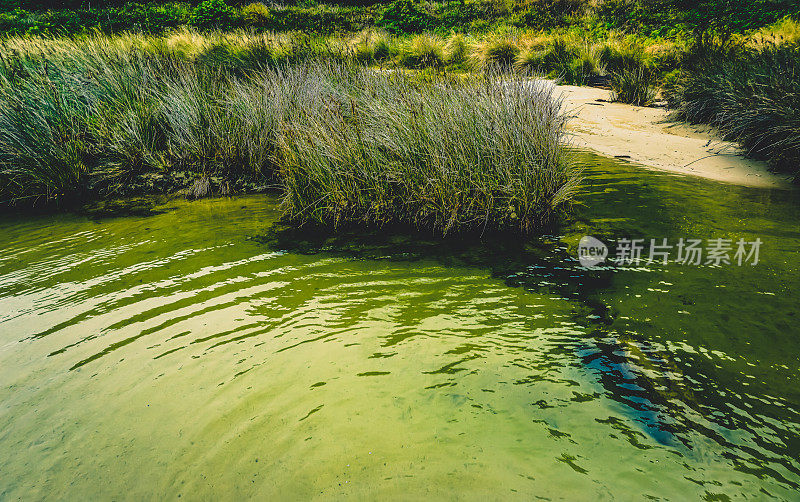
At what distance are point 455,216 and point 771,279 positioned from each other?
2.35m

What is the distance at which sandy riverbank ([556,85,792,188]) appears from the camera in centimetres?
551

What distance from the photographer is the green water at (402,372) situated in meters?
1.76

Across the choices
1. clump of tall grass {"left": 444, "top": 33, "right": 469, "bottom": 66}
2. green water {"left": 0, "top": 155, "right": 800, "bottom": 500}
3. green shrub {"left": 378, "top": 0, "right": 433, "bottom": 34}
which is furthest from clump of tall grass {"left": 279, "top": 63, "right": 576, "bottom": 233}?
green shrub {"left": 378, "top": 0, "right": 433, "bottom": 34}

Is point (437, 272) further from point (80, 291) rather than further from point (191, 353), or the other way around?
point (80, 291)

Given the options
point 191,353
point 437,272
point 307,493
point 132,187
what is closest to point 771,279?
point 437,272

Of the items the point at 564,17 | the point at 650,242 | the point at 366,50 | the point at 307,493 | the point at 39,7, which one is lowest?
the point at 307,493

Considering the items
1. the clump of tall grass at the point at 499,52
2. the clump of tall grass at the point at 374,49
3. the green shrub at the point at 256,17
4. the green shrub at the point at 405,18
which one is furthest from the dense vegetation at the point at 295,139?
the green shrub at the point at 405,18

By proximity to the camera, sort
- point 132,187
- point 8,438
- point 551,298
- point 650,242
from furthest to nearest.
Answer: point 132,187
point 650,242
point 551,298
point 8,438

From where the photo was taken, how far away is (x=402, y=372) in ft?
7.71

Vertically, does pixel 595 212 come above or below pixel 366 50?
below

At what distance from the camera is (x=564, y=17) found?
17531 mm

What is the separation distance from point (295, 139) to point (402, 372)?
321 cm

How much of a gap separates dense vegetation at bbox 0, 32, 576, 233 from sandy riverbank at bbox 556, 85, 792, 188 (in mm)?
1622

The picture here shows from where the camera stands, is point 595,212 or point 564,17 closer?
point 595,212
